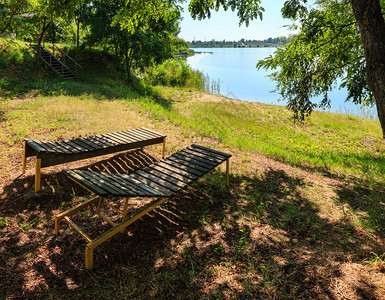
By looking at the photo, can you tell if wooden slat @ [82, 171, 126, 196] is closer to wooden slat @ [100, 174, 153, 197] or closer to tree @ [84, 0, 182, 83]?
wooden slat @ [100, 174, 153, 197]

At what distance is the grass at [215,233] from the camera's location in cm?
243

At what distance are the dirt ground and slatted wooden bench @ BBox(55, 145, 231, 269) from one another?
0.29m

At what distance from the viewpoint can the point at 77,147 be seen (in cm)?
448

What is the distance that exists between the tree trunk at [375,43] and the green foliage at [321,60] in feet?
14.1

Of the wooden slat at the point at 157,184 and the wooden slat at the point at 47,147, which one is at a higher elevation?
the wooden slat at the point at 47,147

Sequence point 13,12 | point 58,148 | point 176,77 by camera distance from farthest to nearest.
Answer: point 176,77 < point 13,12 < point 58,148

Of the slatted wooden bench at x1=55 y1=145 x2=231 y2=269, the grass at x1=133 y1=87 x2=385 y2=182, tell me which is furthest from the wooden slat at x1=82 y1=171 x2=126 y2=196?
the grass at x1=133 y1=87 x2=385 y2=182

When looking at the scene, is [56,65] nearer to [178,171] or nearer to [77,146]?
[77,146]

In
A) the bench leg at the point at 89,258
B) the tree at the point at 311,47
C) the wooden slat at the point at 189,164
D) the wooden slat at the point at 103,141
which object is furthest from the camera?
the tree at the point at 311,47

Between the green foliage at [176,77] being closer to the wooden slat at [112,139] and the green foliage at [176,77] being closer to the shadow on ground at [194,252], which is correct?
the wooden slat at [112,139]

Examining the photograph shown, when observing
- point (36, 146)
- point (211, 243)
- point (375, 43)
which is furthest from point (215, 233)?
point (375, 43)

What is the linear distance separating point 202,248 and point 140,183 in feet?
4.04

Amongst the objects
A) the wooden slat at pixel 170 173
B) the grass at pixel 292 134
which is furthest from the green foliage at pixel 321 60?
the wooden slat at pixel 170 173

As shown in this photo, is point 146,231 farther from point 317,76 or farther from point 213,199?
point 317,76
